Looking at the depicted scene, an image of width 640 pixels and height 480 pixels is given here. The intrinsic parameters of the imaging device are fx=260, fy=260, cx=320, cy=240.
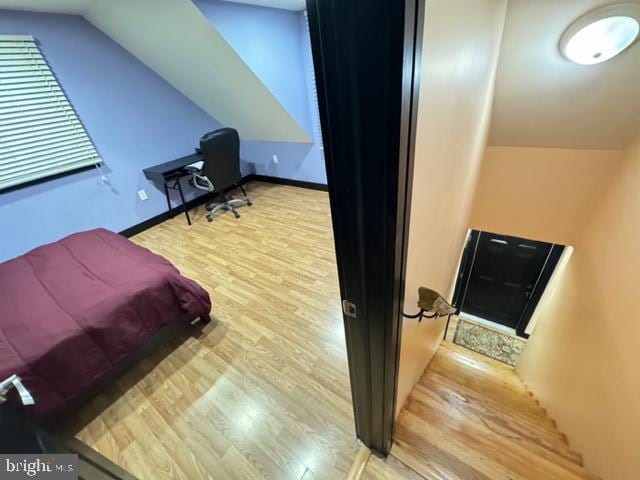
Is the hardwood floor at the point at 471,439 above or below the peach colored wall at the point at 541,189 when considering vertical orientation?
below

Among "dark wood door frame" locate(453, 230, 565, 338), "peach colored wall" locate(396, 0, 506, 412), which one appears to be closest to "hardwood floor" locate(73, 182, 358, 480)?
"peach colored wall" locate(396, 0, 506, 412)

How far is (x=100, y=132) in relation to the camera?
9.05 ft

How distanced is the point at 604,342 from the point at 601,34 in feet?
4.65

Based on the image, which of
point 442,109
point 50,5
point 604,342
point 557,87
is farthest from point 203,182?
point 604,342

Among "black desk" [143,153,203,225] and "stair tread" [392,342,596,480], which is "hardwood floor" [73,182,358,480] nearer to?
"stair tread" [392,342,596,480]

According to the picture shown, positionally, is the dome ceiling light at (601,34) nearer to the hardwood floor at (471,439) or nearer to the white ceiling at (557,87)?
Result: the white ceiling at (557,87)

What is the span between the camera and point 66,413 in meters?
1.37

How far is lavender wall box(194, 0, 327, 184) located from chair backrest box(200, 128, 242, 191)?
70 cm

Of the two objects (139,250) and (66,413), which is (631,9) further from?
(66,413)

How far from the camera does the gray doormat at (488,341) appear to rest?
356cm

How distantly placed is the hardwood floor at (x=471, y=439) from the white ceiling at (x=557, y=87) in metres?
1.64

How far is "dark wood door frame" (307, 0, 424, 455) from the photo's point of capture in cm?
38

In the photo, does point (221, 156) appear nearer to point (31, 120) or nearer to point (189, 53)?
point (189, 53)

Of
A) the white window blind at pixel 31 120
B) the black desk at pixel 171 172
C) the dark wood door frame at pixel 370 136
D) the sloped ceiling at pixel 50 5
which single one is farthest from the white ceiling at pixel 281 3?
the dark wood door frame at pixel 370 136
